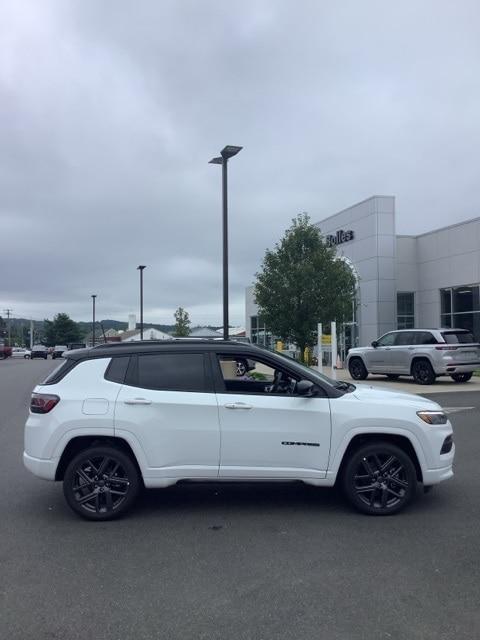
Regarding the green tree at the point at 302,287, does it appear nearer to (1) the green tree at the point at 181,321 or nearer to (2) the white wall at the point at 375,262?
(2) the white wall at the point at 375,262

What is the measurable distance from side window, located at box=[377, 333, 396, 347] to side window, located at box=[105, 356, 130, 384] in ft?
52.9

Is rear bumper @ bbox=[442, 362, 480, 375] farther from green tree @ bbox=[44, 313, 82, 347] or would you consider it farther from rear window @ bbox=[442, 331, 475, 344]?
green tree @ bbox=[44, 313, 82, 347]

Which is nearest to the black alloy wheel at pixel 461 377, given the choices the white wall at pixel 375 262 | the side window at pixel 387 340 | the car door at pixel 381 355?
the car door at pixel 381 355

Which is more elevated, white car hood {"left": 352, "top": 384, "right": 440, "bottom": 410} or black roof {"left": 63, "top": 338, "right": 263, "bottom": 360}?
black roof {"left": 63, "top": 338, "right": 263, "bottom": 360}

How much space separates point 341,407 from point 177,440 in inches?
63.2

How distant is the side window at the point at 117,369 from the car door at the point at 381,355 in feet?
52.2

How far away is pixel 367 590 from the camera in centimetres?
441

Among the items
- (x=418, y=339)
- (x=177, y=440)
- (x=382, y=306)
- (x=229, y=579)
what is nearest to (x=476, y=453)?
(x=177, y=440)

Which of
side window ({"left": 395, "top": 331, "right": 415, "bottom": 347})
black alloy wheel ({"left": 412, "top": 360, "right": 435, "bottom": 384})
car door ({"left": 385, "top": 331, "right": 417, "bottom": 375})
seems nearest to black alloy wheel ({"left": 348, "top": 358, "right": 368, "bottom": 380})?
car door ({"left": 385, "top": 331, "right": 417, "bottom": 375})

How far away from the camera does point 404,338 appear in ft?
68.2

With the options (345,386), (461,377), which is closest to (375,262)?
(461,377)

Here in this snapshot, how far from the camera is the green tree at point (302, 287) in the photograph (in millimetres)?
23062

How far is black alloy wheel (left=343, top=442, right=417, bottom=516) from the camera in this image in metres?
6.14

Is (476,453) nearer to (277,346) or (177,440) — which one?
(177,440)
